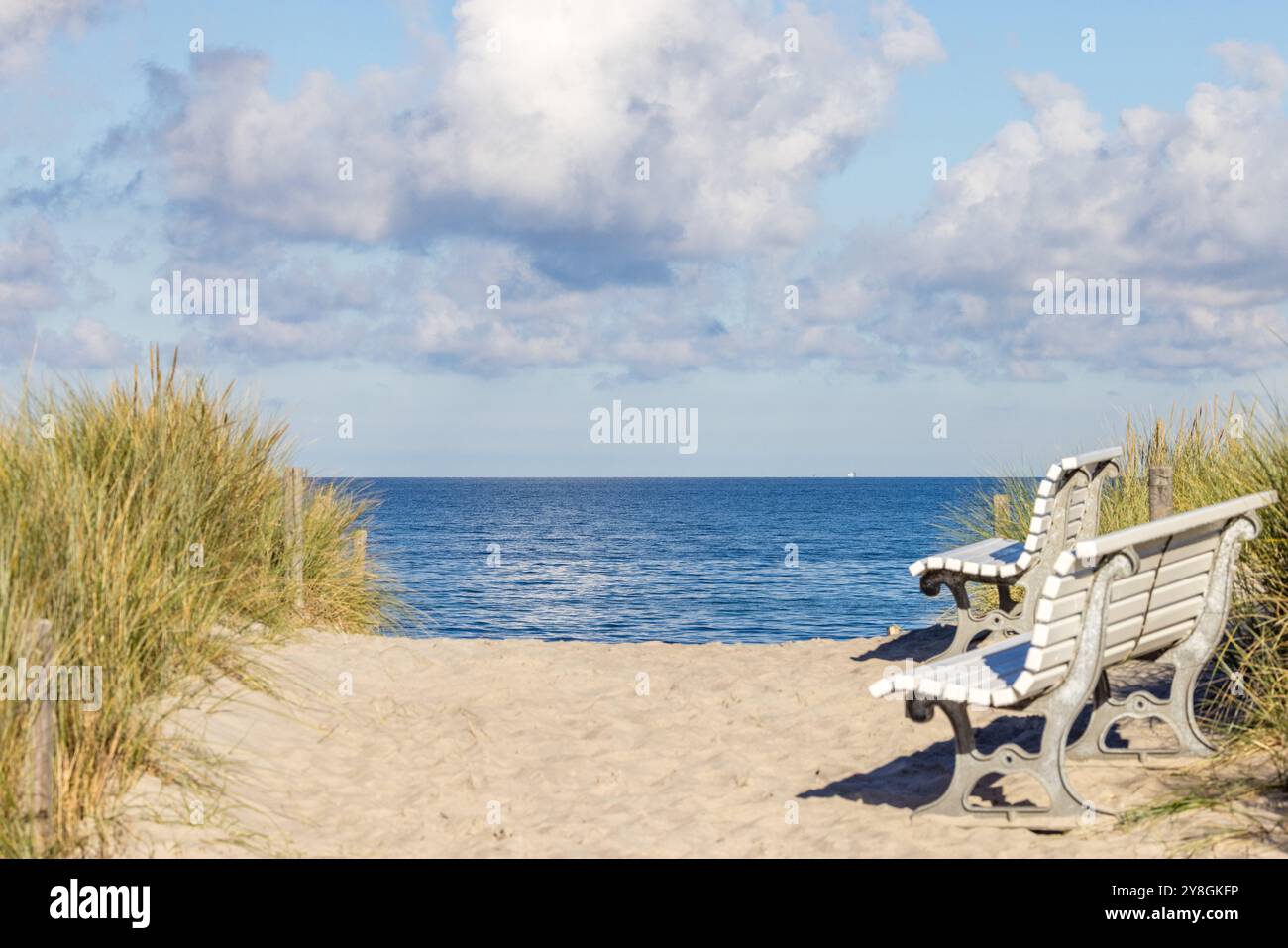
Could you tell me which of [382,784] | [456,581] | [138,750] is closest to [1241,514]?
[382,784]

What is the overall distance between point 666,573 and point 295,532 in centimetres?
2786

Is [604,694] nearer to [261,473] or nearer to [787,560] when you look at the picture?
[261,473]

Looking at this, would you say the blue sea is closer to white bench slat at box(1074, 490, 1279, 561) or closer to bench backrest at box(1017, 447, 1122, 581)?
bench backrest at box(1017, 447, 1122, 581)

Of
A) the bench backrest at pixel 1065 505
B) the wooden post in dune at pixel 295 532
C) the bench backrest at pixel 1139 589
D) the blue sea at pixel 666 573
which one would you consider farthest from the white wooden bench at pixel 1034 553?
the wooden post in dune at pixel 295 532

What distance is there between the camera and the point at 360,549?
1069cm

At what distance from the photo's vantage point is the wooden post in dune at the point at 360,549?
10547 mm

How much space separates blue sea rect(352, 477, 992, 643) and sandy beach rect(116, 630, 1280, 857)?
10.1 ft

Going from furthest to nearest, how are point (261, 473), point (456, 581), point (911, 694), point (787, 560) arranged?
point (787, 560), point (456, 581), point (261, 473), point (911, 694)

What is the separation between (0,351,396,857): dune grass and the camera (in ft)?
15.3

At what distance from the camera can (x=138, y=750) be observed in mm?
5121

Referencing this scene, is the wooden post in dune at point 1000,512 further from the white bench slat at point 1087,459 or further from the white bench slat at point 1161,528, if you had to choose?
the white bench slat at point 1161,528

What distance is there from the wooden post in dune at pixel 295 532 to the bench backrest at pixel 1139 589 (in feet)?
20.6

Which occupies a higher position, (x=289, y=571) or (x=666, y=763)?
(x=289, y=571)
